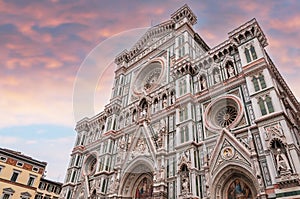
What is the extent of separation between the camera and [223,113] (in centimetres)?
1689

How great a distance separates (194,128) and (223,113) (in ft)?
7.99

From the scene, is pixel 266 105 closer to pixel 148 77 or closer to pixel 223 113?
pixel 223 113

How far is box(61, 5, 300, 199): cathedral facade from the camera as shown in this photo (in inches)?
504

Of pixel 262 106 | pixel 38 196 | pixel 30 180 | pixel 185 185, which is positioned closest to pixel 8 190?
pixel 30 180

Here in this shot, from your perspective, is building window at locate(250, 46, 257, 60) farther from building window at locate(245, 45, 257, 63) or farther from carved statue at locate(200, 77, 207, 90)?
carved statue at locate(200, 77, 207, 90)

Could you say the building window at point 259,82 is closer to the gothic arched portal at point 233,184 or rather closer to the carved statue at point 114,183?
the gothic arched portal at point 233,184

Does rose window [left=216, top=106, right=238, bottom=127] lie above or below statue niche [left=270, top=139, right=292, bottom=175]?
above

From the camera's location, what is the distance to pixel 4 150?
33.5 metres

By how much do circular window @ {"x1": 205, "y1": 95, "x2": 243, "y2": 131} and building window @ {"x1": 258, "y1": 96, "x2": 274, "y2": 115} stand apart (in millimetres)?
1474

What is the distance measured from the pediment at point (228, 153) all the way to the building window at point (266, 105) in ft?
8.04

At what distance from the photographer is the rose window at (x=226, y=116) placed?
632 inches

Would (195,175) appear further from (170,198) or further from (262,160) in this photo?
(262,160)

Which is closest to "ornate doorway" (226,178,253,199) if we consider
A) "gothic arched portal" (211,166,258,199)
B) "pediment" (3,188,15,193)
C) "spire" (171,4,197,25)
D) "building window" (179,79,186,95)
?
"gothic arched portal" (211,166,258,199)

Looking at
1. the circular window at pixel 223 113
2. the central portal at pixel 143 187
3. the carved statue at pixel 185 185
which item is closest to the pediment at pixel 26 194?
the central portal at pixel 143 187
